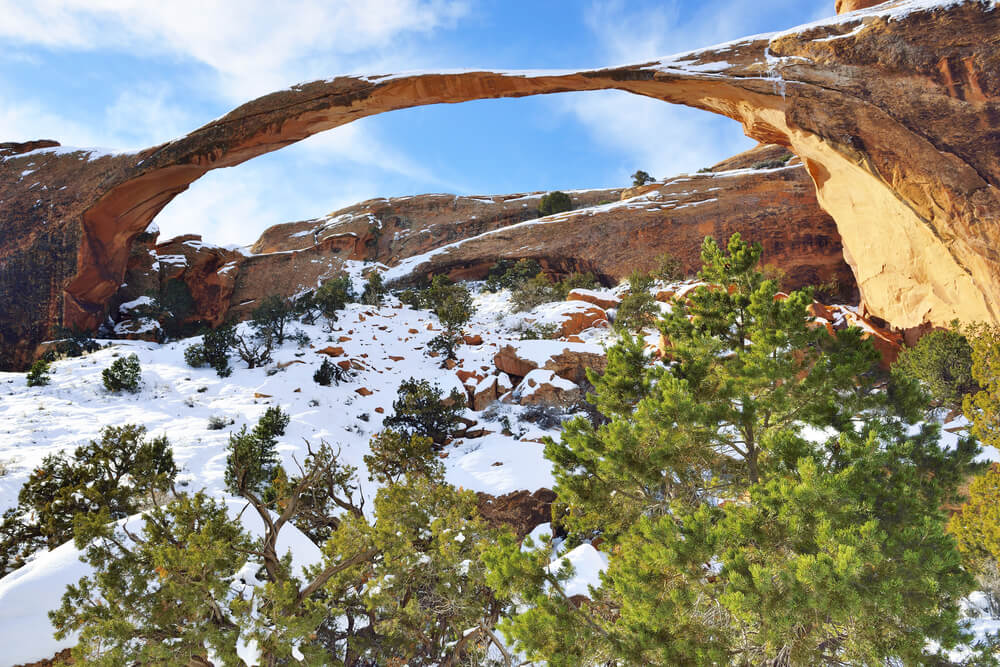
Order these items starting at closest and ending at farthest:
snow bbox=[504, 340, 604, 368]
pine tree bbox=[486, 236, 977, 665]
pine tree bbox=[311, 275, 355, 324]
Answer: pine tree bbox=[486, 236, 977, 665], snow bbox=[504, 340, 604, 368], pine tree bbox=[311, 275, 355, 324]

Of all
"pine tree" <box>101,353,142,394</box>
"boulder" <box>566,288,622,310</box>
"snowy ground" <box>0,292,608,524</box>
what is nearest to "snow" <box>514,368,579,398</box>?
"snowy ground" <box>0,292,608,524</box>

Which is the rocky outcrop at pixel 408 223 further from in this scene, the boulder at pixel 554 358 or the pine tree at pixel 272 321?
the boulder at pixel 554 358

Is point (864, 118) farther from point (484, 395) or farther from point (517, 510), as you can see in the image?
point (484, 395)

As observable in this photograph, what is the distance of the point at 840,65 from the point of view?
9641 mm

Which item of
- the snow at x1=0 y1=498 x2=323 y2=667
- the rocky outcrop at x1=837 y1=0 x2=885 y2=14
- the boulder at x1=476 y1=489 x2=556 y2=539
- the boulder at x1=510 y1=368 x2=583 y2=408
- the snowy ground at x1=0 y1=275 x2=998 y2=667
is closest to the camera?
the snow at x1=0 y1=498 x2=323 y2=667

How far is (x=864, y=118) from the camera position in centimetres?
911

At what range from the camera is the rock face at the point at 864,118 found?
820 cm

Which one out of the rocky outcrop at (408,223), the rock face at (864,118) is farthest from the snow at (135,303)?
the rocky outcrop at (408,223)

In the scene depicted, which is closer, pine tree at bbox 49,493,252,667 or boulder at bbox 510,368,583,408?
pine tree at bbox 49,493,252,667

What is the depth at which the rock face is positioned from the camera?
8195 mm

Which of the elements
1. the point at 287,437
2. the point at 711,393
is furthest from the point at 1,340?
the point at 711,393

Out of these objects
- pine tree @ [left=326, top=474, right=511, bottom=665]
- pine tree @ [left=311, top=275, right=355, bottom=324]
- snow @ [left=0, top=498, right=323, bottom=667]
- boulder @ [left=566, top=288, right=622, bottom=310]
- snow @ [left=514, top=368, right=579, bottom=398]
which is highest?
boulder @ [left=566, top=288, right=622, bottom=310]

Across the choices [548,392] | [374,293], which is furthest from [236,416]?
[374,293]

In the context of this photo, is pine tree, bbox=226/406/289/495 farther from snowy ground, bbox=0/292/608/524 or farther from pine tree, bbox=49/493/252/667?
pine tree, bbox=49/493/252/667
